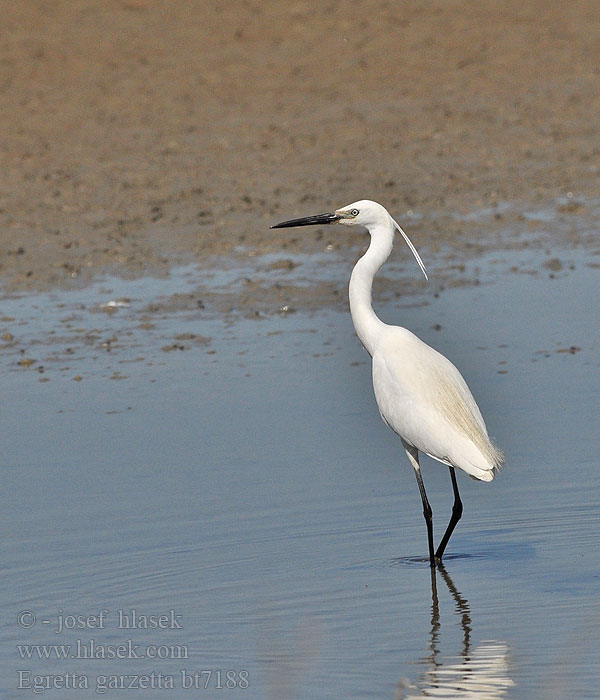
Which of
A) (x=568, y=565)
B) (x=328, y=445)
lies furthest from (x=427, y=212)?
(x=568, y=565)

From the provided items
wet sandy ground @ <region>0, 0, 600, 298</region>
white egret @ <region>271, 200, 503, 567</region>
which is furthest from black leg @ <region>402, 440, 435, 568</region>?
wet sandy ground @ <region>0, 0, 600, 298</region>

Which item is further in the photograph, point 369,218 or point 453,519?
point 369,218

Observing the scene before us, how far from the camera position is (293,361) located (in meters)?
8.65

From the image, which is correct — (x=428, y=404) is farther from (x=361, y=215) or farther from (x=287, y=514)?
(x=361, y=215)

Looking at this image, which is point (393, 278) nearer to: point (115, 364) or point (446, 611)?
point (115, 364)

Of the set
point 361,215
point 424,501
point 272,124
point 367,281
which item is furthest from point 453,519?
point 272,124

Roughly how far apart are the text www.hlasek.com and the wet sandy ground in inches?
207

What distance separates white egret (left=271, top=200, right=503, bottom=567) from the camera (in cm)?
586

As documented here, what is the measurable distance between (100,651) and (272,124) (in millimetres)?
10459

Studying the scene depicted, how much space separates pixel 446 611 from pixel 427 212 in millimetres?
7309

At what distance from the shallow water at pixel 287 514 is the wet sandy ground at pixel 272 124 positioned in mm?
1714

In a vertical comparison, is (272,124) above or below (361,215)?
below

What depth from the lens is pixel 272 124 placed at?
14.9m

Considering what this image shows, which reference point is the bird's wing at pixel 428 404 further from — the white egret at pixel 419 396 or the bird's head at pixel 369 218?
the bird's head at pixel 369 218
